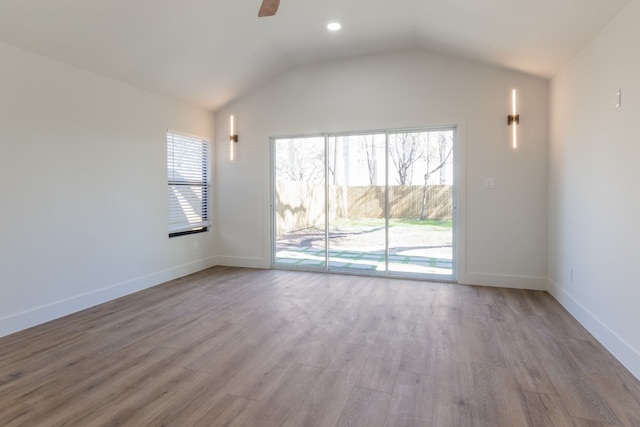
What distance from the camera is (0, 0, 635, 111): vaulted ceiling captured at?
290 centimetres

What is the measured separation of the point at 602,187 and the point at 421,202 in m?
2.15

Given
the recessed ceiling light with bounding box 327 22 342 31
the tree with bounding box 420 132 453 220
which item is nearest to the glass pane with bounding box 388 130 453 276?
the tree with bounding box 420 132 453 220

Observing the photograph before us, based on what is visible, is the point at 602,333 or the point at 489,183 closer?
the point at 602,333

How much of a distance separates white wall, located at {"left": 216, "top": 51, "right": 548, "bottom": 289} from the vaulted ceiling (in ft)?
0.83

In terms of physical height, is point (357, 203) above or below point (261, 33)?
below

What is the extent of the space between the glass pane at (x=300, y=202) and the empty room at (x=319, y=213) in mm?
35

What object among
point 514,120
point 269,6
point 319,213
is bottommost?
point 319,213

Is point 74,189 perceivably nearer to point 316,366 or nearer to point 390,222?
point 316,366

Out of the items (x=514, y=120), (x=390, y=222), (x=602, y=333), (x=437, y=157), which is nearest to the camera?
(x=602, y=333)

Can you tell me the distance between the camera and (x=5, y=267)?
2.99 metres

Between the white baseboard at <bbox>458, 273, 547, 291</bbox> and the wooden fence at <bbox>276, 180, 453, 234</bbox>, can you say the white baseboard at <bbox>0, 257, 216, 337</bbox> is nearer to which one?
the wooden fence at <bbox>276, 180, 453, 234</bbox>

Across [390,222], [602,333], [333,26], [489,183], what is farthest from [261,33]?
[602,333]

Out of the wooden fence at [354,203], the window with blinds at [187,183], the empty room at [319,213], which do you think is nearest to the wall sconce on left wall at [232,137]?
the empty room at [319,213]

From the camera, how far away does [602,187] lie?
2.83 meters
